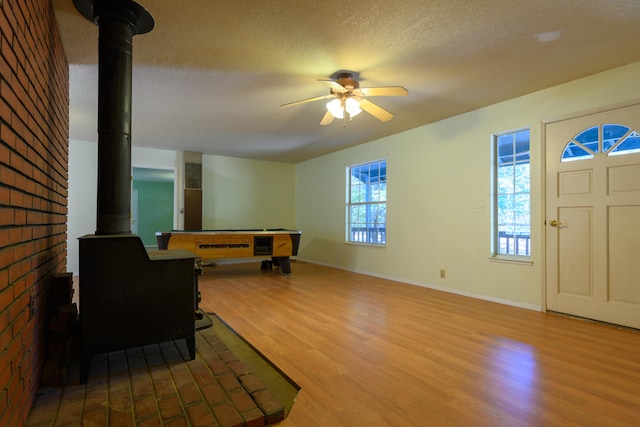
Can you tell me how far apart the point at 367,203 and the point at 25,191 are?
4.88 meters

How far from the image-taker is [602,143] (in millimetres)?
3025

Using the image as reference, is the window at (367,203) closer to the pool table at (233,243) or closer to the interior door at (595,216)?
the pool table at (233,243)

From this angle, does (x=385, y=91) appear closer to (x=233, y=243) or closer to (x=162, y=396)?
(x=162, y=396)

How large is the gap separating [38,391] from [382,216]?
15.3 ft

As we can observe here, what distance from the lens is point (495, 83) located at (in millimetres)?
3232

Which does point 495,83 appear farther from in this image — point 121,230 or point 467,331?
point 121,230

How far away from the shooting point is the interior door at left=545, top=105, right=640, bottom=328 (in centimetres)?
285

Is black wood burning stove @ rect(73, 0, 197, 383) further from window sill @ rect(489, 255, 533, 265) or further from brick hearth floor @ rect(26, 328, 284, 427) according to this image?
window sill @ rect(489, 255, 533, 265)

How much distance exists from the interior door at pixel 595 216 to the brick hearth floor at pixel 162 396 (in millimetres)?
3068

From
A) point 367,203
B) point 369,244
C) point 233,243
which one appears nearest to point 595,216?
point 369,244

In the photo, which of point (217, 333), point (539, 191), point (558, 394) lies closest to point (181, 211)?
point (217, 333)

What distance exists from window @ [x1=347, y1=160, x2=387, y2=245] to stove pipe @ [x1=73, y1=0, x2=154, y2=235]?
4089 mm

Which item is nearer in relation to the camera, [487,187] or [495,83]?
[495,83]

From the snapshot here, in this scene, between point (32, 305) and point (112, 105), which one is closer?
point (32, 305)
